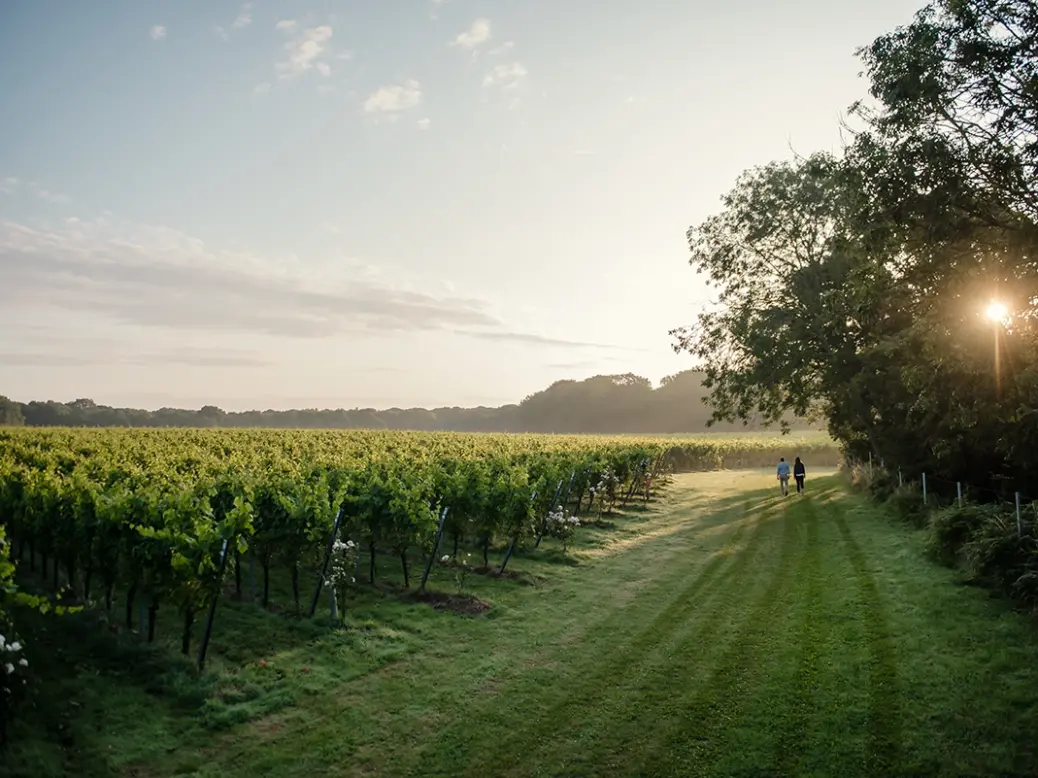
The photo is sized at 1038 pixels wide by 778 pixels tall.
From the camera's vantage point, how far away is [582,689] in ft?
31.1

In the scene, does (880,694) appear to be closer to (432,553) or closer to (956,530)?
(432,553)

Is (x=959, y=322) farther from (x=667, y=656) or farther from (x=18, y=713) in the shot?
(x=18, y=713)

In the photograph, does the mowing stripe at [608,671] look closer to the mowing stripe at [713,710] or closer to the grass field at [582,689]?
the grass field at [582,689]

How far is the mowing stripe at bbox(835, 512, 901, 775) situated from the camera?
24.0ft

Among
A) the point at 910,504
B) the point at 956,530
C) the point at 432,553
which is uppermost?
the point at 956,530

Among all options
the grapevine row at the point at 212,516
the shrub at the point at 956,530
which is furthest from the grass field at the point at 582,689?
the shrub at the point at 956,530

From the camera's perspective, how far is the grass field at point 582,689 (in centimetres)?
748

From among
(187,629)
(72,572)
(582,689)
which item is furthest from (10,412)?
(582,689)

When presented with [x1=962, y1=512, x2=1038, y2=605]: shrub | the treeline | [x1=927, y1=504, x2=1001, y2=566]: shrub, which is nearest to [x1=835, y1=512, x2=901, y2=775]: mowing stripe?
[x1=962, y1=512, x2=1038, y2=605]: shrub

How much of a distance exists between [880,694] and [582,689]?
3.80m

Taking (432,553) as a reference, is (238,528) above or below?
above

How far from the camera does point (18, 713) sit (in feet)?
26.1

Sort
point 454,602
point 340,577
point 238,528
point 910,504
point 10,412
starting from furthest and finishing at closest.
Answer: point 10,412
point 910,504
point 454,602
point 340,577
point 238,528

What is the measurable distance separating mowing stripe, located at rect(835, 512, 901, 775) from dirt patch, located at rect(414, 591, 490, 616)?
6.85 meters
